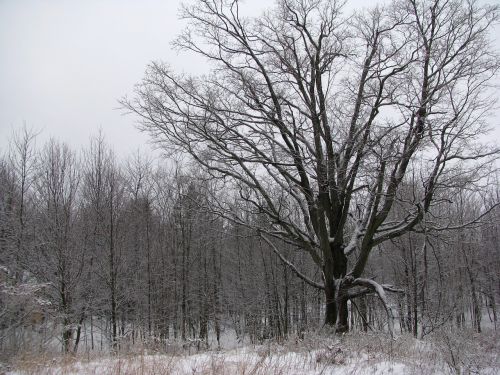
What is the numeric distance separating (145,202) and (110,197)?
26.5 ft

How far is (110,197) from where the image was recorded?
71.2ft

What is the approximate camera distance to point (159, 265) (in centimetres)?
3012

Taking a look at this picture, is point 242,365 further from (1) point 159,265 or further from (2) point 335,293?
(1) point 159,265

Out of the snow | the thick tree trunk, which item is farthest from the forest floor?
the thick tree trunk

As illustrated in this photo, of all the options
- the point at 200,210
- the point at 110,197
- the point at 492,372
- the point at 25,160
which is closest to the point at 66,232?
the point at 110,197

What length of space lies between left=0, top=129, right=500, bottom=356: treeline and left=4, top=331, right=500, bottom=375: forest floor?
629 mm

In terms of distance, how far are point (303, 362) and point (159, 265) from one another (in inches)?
1013

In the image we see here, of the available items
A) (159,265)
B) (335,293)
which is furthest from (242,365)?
(159,265)

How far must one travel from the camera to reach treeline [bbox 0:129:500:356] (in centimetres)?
1309

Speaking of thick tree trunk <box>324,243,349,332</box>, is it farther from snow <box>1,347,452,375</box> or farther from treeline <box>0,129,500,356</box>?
snow <box>1,347,452,375</box>

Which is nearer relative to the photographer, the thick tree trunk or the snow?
the snow

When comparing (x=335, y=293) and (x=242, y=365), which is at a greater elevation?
(x=335, y=293)

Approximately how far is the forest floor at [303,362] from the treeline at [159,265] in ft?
2.06

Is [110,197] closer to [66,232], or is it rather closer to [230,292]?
[66,232]
